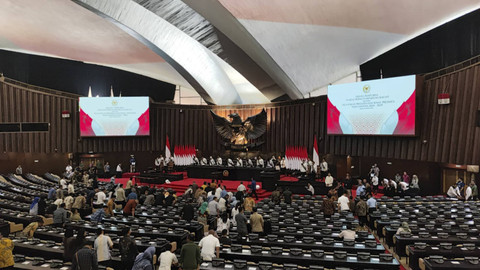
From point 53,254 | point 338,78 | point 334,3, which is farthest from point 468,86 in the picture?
point 53,254

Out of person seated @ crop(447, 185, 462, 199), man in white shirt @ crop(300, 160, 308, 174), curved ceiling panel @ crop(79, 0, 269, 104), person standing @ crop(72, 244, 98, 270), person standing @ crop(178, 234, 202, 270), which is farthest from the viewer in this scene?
man in white shirt @ crop(300, 160, 308, 174)

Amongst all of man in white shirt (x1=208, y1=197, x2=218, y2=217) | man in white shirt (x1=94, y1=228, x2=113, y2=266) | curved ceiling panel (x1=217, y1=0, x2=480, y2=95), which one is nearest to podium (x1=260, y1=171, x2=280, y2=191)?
curved ceiling panel (x1=217, y1=0, x2=480, y2=95)

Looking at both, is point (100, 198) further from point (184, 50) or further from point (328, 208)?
point (184, 50)

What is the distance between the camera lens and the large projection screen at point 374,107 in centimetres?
1244

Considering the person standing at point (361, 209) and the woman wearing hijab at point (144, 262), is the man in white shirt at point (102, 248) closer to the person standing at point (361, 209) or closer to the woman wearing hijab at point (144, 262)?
the woman wearing hijab at point (144, 262)

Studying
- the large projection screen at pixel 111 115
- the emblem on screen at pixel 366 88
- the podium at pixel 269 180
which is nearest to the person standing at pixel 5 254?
the podium at pixel 269 180

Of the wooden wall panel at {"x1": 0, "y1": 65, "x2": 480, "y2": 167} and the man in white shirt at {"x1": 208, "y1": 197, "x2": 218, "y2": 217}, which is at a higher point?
the wooden wall panel at {"x1": 0, "y1": 65, "x2": 480, "y2": 167}

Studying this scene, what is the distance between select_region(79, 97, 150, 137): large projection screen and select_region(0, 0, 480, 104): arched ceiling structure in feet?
10.2

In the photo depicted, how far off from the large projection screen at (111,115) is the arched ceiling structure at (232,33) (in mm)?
3111

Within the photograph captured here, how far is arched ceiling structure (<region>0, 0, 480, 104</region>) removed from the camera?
40.6ft

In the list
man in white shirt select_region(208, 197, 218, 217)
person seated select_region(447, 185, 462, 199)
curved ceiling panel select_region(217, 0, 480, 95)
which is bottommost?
person seated select_region(447, 185, 462, 199)

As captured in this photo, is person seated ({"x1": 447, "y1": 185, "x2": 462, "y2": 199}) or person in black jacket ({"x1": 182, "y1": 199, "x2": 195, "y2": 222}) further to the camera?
person seated ({"x1": 447, "y1": 185, "x2": 462, "y2": 199})

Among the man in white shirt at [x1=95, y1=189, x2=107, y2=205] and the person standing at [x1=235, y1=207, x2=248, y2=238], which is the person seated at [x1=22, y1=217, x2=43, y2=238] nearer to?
the man in white shirt at [x1=95, y1=189, x2=107, y2=205]

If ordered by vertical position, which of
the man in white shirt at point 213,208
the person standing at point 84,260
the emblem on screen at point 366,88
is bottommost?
the man in white shirt at point 213,208
